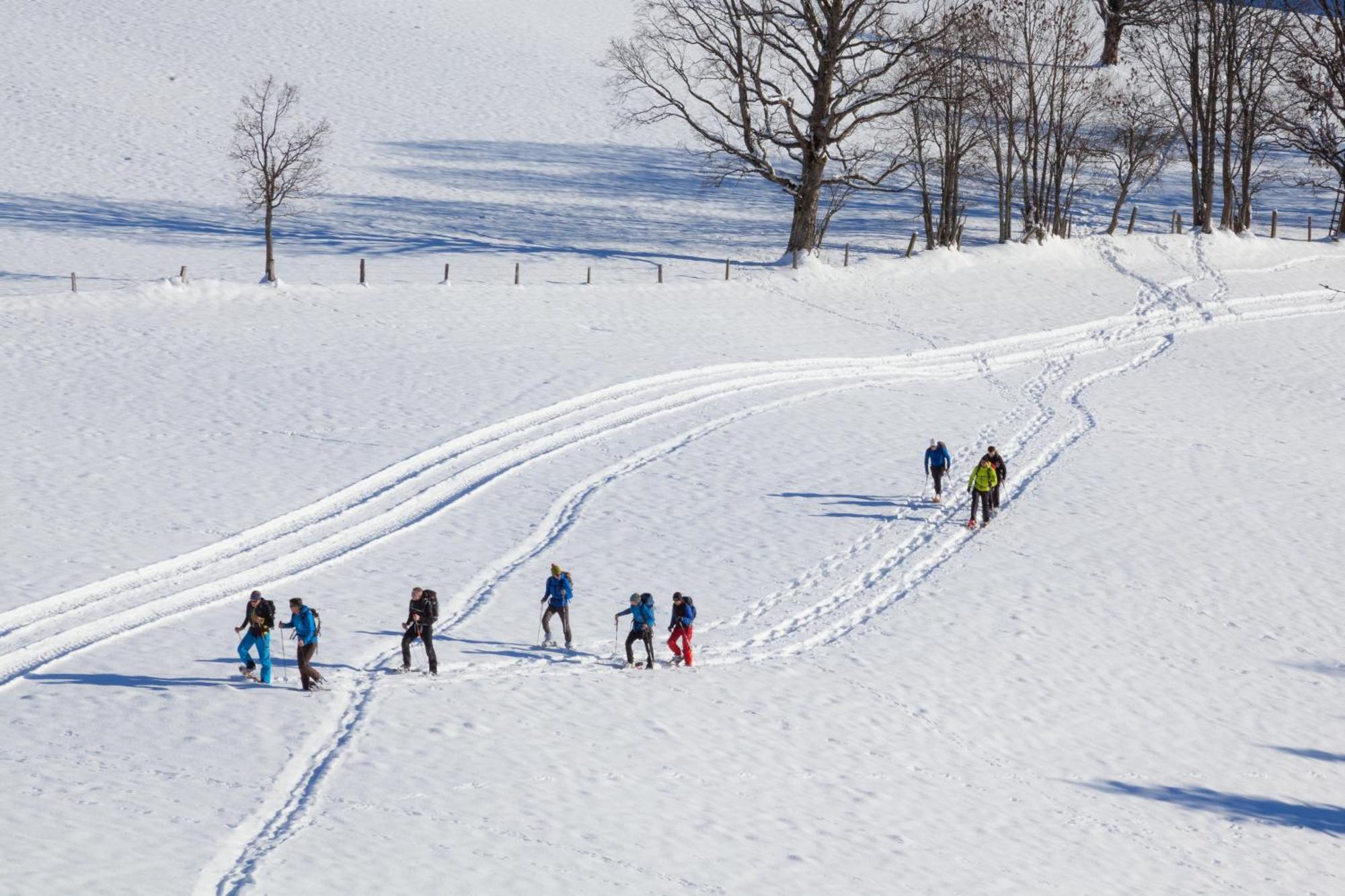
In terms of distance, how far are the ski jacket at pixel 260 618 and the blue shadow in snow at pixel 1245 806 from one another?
10.3m

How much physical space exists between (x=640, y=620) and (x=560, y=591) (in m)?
1.22

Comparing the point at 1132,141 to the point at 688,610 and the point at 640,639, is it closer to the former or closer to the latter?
the point at 688,610

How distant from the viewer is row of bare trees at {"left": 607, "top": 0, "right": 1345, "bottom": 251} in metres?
43.3

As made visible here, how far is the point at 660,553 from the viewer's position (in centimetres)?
2391

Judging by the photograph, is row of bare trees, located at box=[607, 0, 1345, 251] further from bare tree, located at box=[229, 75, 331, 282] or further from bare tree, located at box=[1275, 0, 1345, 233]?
bare tree, located at box=[229, 75, 331, 282]

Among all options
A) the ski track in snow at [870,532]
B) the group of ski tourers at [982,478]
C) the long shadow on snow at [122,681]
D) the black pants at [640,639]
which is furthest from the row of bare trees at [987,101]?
the long shadow on snow at [122,681]

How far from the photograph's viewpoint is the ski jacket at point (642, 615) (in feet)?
61.9

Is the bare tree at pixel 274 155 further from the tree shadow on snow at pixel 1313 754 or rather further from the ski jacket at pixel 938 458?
the tree shadow on snow at pixel 1313 754

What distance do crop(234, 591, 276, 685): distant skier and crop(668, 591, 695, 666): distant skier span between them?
17.1 feet

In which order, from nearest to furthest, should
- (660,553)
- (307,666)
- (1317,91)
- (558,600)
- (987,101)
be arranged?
(307,666)
(558,600)
(660,553)
(987,101)
(1317,91)

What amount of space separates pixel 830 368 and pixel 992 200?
2573cm

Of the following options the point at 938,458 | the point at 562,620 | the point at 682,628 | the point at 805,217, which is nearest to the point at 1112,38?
the point at 805,217

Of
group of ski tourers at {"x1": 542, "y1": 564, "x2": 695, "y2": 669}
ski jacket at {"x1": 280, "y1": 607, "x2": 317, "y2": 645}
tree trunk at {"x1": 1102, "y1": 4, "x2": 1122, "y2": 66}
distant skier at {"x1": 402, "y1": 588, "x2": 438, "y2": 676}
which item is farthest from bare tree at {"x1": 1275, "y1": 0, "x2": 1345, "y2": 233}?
ski jacket at {"x1": 280, "y1": 607, "x2": 317, "y2": 645}

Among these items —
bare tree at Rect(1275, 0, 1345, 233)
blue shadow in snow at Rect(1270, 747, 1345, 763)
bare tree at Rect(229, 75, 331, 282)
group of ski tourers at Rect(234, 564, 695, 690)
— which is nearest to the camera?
group of ski tourers at Rect(234, 564, 695, 690)
